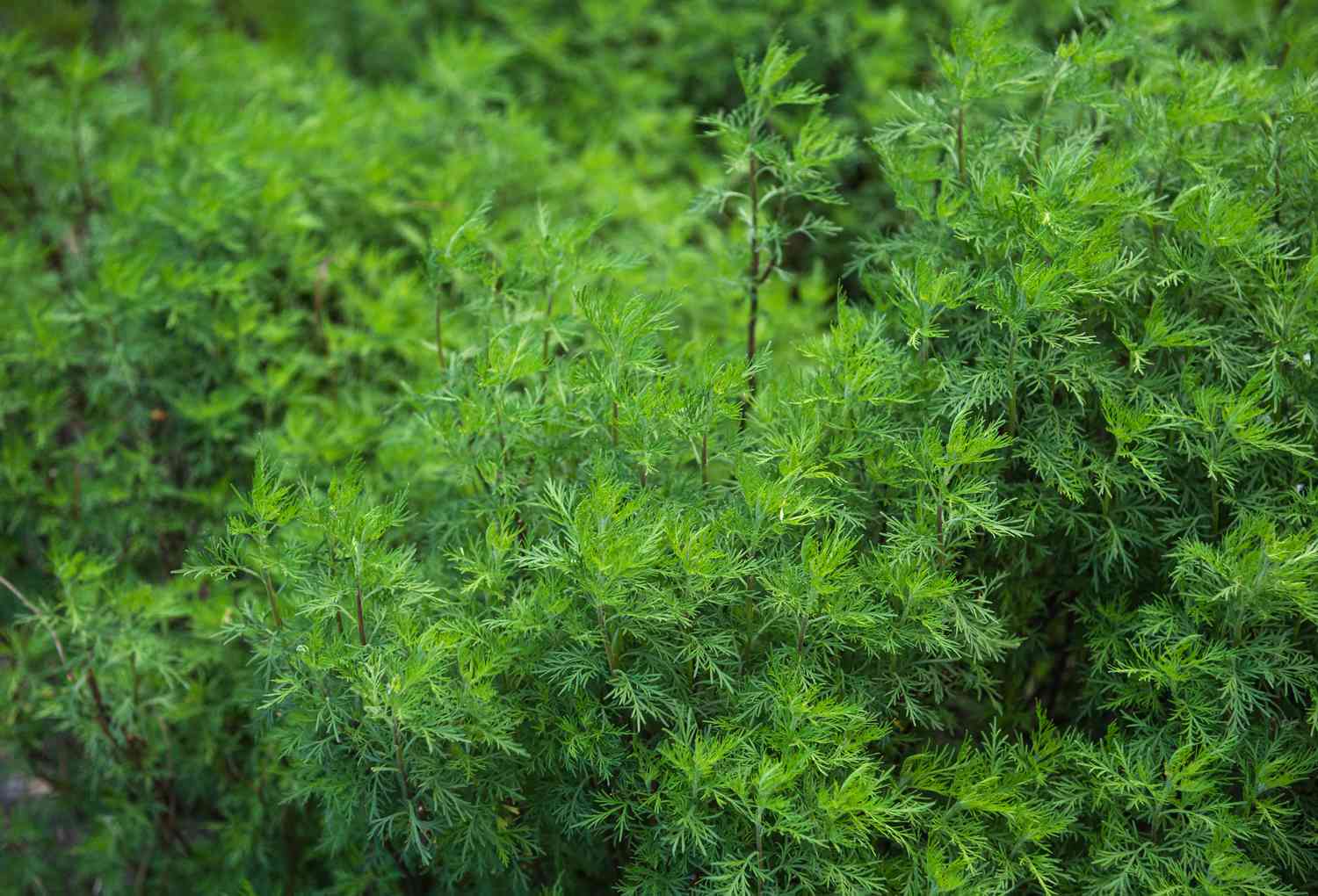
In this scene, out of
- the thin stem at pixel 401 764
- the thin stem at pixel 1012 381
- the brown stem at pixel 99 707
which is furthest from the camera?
the brown stem at pixel 99 707

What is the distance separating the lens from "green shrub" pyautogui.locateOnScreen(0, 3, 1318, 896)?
1813 mm

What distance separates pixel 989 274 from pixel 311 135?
1976mm

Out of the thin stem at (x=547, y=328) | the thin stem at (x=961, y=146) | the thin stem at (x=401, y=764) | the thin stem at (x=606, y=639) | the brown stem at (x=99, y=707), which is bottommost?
the brown stem at (x=99, y=707)

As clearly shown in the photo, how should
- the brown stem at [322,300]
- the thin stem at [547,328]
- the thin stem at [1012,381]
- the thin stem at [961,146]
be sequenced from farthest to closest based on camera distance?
the brown stem at [322,300]
the thin stem at [547,328]
the thin stem at [961,146]
the thin stem at [1012,381]

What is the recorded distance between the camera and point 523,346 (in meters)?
2.12

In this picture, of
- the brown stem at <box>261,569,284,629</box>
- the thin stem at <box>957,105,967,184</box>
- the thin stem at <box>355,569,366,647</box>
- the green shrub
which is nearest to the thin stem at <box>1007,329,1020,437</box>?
the green shrub

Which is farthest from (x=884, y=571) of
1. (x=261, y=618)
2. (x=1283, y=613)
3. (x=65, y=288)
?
(x=65, y=288)

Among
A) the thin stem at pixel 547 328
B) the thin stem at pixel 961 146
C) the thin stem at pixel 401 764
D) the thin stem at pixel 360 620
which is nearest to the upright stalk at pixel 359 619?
the thin stem at pixel 360 620

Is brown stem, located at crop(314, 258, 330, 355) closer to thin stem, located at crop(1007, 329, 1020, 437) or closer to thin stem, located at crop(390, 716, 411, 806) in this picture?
thin stem, located at crop(390, 716, 411, 806)

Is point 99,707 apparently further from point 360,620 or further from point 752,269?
point 752,269

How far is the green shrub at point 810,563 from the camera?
5.95 ft

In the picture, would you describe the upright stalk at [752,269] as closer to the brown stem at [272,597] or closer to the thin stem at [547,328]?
the thin stem at [547,328]

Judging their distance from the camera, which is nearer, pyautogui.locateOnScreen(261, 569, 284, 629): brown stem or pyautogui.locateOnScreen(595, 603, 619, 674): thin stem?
pyautogui.locateOnScreen(595, 603, 619, 674): thin stem

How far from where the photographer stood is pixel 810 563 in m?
1.78
